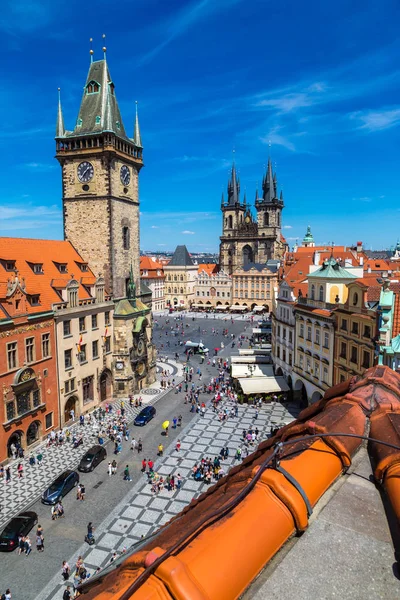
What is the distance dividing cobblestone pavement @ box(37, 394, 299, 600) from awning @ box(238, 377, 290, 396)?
1615mm

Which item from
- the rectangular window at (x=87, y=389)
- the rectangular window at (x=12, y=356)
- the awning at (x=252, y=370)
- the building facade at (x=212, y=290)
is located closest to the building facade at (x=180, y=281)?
the building facade at (x=212, y=290)

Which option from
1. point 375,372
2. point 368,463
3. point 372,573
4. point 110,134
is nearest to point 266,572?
point 372,573

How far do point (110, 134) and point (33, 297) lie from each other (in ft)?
61.8

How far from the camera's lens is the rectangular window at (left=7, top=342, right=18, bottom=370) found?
2907 centimetres

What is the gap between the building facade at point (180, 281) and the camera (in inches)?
4902

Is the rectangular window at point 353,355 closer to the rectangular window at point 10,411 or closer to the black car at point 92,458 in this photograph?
the black car at point 92,458

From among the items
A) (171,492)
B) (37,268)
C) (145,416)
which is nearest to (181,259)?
(37,268)

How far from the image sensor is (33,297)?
31.9m

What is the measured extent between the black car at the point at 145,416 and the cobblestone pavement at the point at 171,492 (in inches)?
144

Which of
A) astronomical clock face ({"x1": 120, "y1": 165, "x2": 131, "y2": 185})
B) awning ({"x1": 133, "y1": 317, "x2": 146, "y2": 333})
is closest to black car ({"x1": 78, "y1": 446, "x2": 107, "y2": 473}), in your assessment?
awning ({"x1": 133, "y1": 317, "x2": 146, "y2": 333})

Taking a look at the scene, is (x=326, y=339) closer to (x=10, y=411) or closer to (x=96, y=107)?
(x=10, y=411)

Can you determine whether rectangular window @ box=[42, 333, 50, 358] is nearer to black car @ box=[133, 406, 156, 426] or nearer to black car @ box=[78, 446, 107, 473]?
black car @ box=[78, 446, 107, 473]

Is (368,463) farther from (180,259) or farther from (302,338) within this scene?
(180,259)

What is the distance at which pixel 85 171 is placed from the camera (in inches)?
1654
